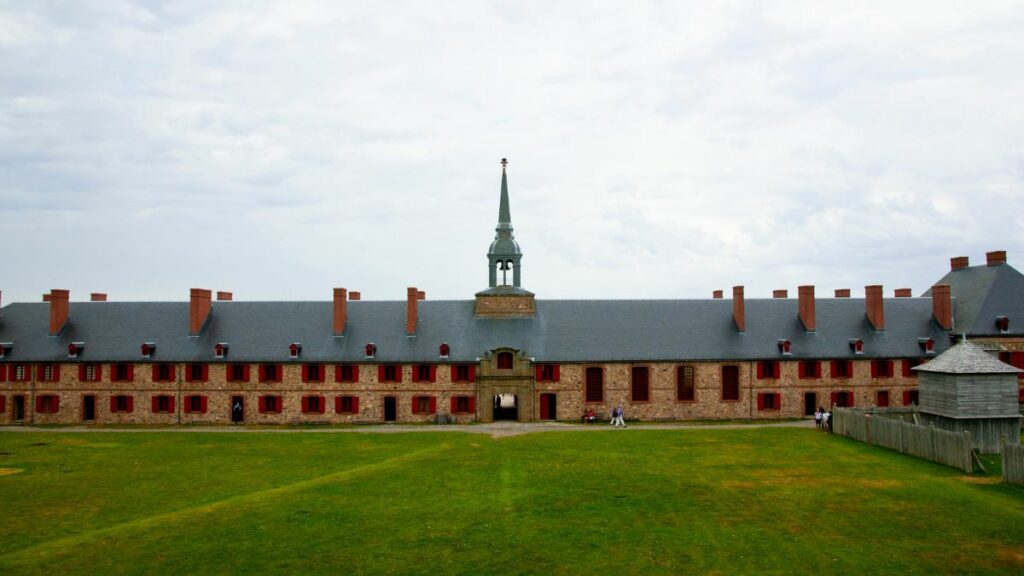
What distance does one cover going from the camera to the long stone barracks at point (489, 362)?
5247cm

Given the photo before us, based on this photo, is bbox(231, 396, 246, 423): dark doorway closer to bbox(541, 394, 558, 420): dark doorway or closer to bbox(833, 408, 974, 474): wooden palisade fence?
bbox(541, 394, 558, 420): dark doorway

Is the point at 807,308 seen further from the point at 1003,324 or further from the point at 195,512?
the point at 195,512

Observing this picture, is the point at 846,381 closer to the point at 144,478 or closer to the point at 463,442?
the point at 463,442

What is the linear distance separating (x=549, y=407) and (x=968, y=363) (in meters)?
25.2

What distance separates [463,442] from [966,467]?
23.8 m

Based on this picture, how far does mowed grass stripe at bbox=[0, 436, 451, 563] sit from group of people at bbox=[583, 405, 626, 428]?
17997mm

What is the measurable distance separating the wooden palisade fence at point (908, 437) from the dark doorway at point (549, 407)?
704 inches

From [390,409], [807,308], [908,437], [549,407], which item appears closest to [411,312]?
[390,409]

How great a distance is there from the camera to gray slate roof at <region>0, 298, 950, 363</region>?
53.2m

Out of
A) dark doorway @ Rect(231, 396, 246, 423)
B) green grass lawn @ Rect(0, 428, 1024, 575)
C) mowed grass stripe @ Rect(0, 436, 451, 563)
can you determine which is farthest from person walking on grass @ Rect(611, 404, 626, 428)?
dark doorway @ Rect(231, 396, 246, 423)

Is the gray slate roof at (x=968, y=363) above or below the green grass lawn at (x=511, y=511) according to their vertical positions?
above

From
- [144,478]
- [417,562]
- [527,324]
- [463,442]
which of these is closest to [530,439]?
[463,442]

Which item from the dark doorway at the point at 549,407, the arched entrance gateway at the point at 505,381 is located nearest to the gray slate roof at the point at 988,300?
the dark doorway at the point at 549,407

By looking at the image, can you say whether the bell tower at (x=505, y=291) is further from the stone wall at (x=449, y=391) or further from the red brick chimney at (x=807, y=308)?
the red brick chimney at (x=807, y=308)
